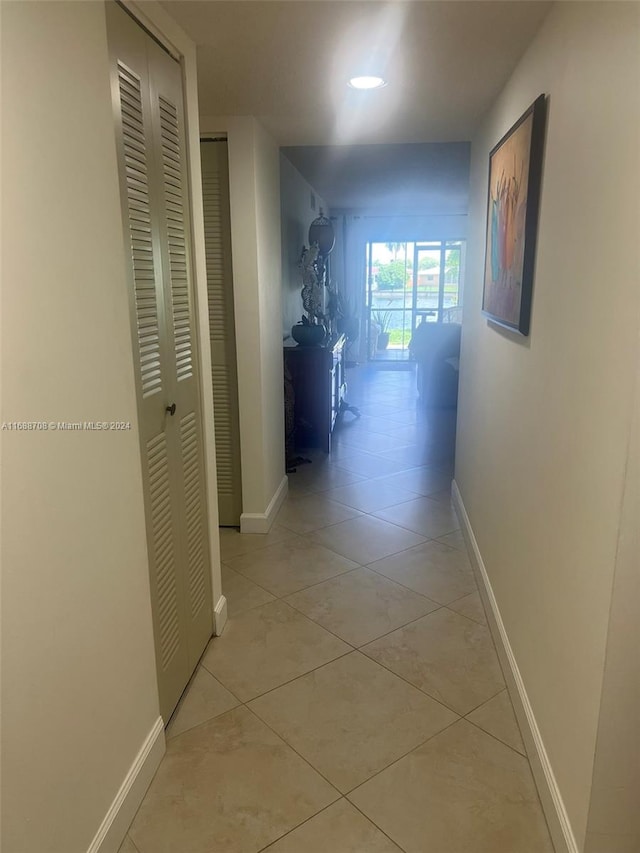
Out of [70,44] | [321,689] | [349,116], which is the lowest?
[321,689]

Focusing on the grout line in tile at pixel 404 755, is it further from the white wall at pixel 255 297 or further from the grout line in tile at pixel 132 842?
the white wall at pixel 255 297

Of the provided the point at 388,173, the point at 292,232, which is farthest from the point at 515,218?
the point at 388,173

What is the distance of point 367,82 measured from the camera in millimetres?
2361

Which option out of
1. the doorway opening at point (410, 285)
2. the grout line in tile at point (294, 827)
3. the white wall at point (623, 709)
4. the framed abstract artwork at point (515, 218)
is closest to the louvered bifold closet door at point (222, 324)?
the framed abstract artwork at point (515, 218)

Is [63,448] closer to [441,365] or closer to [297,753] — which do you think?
[297,753]

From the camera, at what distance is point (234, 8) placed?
1762 mm

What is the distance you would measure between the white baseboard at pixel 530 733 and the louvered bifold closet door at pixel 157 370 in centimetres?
112

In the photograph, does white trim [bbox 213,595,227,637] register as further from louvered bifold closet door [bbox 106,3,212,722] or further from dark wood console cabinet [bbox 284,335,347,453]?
dark wood console cabinet [bbox 284,335,347,453]

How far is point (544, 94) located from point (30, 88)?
4.72 ft

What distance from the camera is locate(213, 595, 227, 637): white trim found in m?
2.44

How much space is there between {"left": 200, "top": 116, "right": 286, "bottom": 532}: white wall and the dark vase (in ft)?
3.13

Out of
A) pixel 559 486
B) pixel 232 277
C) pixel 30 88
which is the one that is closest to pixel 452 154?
pixel 232 277

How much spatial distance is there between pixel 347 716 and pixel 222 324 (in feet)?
6.83

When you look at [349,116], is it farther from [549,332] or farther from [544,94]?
[549,332]
